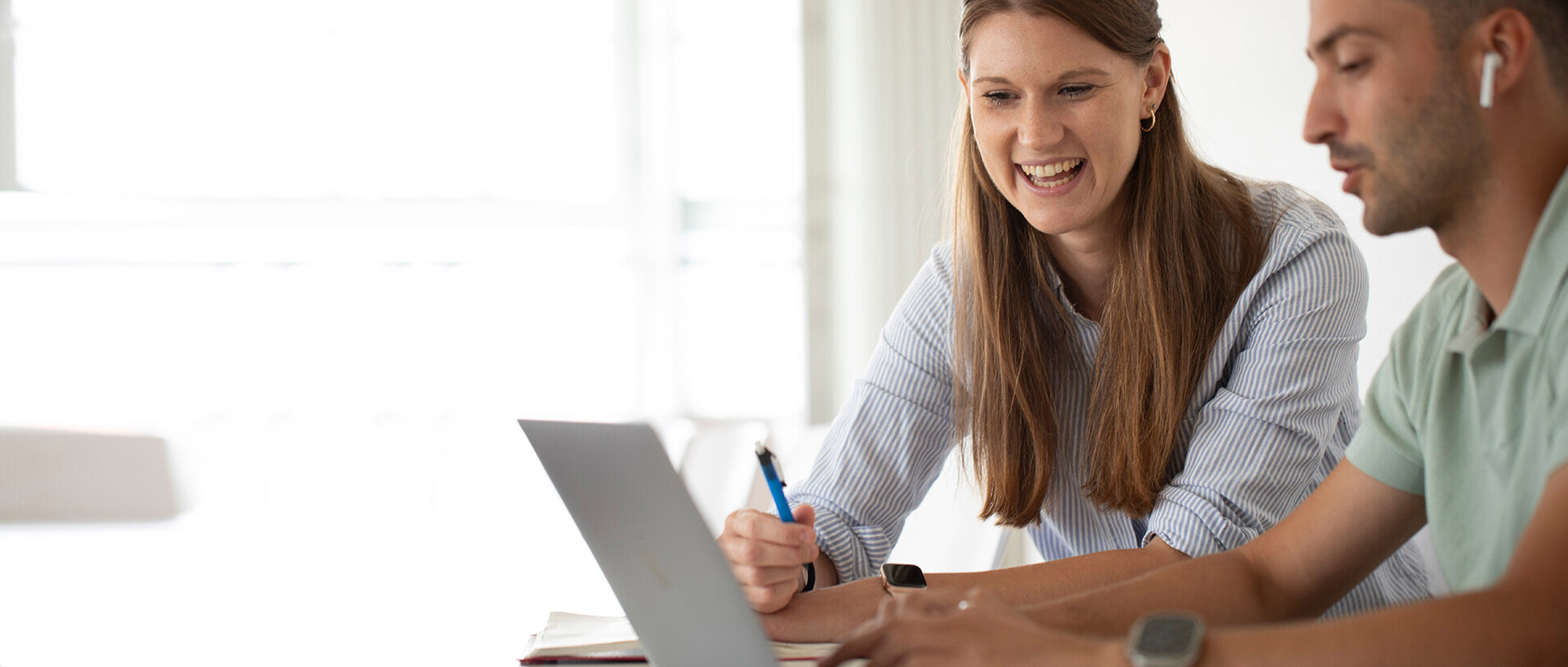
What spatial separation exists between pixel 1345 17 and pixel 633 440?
23.0 inches

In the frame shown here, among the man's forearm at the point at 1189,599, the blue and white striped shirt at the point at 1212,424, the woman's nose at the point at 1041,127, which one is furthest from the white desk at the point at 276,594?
the woman's nose at the point at 1041,127

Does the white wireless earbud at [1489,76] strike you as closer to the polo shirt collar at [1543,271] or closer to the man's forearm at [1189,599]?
the polo shirt collar at [1543,271]

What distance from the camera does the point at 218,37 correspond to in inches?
141

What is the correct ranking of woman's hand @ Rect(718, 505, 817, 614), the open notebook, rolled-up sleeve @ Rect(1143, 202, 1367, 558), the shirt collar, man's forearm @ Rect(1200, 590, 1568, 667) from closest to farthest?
man's forearm @ Rect(1200, 590, 1568, 667), the shirt collar, the open notebook, woman's hand @ Rect(718, 505, 817, 614), rolled-up sleeve @ Rect(1143, 202, 1367, 558)

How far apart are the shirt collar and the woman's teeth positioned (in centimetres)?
63

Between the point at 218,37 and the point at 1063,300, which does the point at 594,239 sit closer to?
the point at 218,37

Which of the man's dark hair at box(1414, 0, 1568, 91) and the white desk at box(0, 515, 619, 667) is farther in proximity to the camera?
the white desk at box(0, 515, 619, 667)

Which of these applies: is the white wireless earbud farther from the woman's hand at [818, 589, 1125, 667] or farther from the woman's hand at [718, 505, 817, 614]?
the woman's hand at [718, 505, 817, 614]

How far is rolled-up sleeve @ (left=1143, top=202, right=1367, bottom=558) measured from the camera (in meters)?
1.21

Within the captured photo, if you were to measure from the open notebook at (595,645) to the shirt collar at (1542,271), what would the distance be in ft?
1.82

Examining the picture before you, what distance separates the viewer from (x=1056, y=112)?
4.46ft

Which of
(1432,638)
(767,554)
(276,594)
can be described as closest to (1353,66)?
(1432,638)

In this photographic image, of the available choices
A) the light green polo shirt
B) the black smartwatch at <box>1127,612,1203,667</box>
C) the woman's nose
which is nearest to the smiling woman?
the woman's nose

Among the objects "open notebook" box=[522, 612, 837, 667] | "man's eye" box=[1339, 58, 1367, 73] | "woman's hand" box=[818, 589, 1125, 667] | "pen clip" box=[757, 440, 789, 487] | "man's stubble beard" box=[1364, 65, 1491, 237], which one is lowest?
"open notebook" box=[522, 612, 837, 667]
